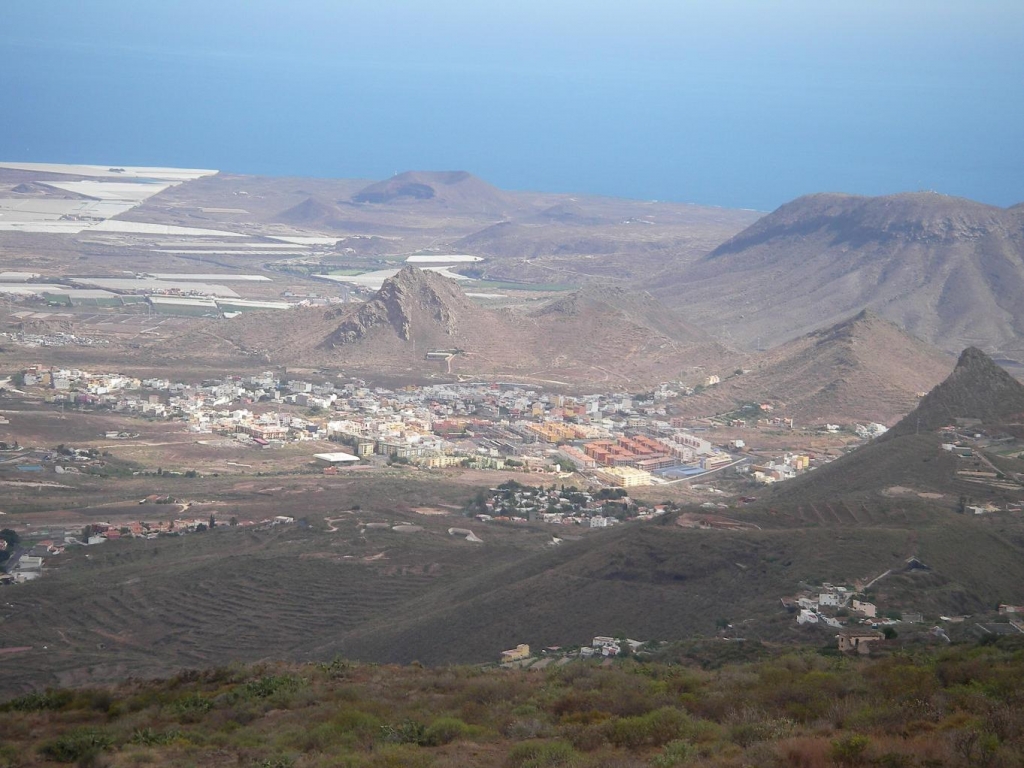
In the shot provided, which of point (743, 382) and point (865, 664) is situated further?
point (743, 382)

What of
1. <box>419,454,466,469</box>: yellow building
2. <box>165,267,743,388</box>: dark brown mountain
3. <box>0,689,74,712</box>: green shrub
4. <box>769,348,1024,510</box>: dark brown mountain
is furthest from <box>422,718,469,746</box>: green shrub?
<box>165,267,743,388</box>: dark brown mountain

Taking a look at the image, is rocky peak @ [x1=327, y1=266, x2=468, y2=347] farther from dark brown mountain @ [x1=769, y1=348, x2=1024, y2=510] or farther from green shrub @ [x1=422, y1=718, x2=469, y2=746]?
green shrub @ [x1=422, y1=718, x2=469, y2=746]

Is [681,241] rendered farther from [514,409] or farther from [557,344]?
[514,409]

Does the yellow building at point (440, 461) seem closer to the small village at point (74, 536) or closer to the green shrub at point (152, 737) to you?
the small village at point (74, 536)

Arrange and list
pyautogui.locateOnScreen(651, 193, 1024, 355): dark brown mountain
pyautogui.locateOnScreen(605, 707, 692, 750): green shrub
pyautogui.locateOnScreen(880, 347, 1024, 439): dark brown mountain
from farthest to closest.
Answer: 1. pyautogui.locateOnScreen(651, 193, 1024, 355): dark brown mountain
2. pyautogui.locateOnScreen(880, 347, 1024, 439): dark brown mountain
3. pyautogui.locateOnScreen(605, 707, 692, 750): green shrub

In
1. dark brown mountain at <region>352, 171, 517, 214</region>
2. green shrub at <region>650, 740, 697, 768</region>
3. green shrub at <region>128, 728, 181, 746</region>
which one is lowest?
green shrub at <region>128, 728, 181, 746</region>

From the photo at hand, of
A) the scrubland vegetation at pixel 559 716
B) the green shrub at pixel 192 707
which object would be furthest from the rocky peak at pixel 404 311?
the green shrub at pixel 192 707

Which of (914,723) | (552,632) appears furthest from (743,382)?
(914,723)
